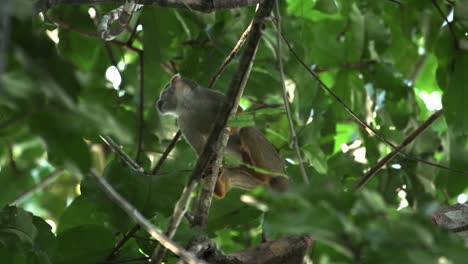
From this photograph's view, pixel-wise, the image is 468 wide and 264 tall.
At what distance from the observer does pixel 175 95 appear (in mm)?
4465

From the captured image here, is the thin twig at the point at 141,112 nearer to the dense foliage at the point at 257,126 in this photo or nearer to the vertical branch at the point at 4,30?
the dense foliage at the point at 257,126

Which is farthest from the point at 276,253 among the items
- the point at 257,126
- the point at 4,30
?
the point at 4,30

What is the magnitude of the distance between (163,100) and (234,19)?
705 millimetres

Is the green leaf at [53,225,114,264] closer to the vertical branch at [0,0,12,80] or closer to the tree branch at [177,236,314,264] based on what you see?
the tree branch at [177,236,314,264]

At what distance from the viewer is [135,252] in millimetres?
3105

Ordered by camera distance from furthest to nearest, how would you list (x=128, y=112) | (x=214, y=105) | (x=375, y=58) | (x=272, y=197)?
(x=375, y=58), (x=214, y=105), (x=128, y=112), (x=272, y=197)

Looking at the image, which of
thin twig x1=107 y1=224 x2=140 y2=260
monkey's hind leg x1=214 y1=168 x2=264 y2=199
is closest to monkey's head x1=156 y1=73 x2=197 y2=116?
monkey's hind leg x1=214 y1=168 x2=264 y2=199

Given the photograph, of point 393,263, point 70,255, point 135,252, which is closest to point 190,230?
point 135,252

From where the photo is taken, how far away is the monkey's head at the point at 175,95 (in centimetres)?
440

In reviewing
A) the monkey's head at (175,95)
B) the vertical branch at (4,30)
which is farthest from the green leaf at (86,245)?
the vertical branch at (4,30)

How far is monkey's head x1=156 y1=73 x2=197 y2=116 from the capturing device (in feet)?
14.4

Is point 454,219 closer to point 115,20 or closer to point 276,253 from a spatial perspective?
point 276,253

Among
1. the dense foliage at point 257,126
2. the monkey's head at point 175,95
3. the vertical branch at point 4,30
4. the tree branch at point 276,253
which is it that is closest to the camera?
the vertical branch at point 4,30

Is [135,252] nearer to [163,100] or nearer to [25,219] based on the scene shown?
[25,219]
